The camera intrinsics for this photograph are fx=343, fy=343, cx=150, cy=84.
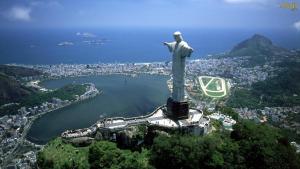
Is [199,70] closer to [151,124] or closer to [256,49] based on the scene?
[256,49]

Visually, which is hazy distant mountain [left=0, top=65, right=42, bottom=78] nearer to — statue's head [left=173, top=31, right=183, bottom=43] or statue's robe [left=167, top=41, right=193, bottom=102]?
statue's robe [left=167, top=41, right=193, bottom=102]

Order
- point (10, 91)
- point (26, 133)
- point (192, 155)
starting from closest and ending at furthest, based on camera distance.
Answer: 1. point (192, 155)
2. point (26, 133)
3. point (10, 91)

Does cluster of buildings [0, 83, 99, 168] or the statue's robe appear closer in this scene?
the statue's robe

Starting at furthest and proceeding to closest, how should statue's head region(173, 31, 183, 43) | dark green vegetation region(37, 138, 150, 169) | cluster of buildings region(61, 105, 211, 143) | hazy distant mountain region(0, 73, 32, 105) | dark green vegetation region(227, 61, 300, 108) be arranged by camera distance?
1. hazy distant mountain region(0, 73, 32, 105)
2. dark green vegetation region(227, 61, 300, 108)
3. statue's head region(173, 31, 183, 43)
4. cluster of buildings region(61, 105, 211, 143)
5. dark green vegetation region(37, 138, 150, 169)

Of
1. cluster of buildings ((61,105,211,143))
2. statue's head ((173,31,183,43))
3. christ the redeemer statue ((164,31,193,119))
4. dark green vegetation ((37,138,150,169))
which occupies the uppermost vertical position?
statue's head ((173,31,183,43))

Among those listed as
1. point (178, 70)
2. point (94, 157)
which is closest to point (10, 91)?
point (178, 70)


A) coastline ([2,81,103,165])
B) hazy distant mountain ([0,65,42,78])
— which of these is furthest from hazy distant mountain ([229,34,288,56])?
coastline ([2,81,103,165])

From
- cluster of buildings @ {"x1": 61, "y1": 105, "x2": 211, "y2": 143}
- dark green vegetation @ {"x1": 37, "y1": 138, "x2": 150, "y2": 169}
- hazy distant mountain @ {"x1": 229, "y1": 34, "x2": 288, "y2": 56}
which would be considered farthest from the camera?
hazy distant mountain @ {"x1": 229, "y1": 34, "x2": 288, "y2": 56}

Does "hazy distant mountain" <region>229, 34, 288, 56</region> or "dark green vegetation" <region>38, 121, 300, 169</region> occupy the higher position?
"hazy distant mountain" <region>229, 34, 288, 56</region>
